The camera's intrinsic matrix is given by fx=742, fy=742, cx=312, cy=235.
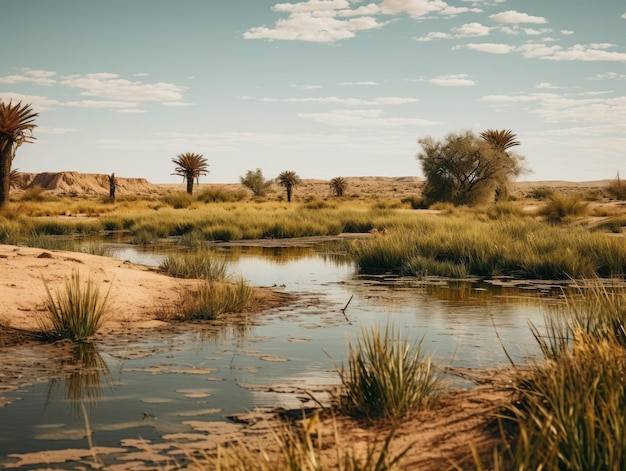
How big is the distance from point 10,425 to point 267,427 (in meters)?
1.97

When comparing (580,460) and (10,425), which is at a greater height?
(580,460)

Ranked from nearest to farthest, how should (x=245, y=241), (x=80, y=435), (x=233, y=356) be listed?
(x=80, y=435) < (x=233, y=356) < (x=245, y=241)

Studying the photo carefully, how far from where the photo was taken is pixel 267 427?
554 cm

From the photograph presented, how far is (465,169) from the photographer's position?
42.8 m

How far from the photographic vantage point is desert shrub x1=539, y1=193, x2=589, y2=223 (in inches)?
1159

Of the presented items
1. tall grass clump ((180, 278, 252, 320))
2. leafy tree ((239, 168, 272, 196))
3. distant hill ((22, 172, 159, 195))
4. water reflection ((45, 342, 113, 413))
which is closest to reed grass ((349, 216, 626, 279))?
tall grass clump ((180, 278, 252, 320))

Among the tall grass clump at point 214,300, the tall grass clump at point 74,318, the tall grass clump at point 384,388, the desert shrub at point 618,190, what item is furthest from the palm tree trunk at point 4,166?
the desert shrub at point 618,190

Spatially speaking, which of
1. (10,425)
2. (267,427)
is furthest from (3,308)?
(267,427)

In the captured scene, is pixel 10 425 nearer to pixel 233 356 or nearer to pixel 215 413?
pixel 215 413

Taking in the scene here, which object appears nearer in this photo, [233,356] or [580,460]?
[580,460]

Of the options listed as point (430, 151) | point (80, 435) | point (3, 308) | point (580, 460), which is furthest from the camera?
point (430, 151)

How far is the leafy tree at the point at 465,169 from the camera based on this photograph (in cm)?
4228

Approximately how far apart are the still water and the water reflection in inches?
0.4

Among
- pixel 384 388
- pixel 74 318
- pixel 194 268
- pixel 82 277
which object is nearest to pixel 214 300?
pixel 82 277
